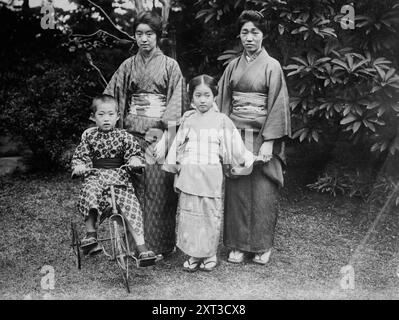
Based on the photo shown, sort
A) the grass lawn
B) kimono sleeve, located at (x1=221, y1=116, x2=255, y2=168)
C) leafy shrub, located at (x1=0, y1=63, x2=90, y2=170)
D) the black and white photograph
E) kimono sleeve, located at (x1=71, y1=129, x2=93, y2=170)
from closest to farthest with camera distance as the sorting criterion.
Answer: the grass lawn < the black and white photograph < kimono sleeve, located at (x1=71, y1=129, x2=93, y2=170) < kimono sleeve, located at (x1=221, y1=116, x2=255, y2=168) < leafy shrub, located at (x1=0, y1=63, x2=90, y2=170)

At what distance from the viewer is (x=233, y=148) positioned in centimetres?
446

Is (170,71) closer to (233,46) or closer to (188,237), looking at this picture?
(188,237)

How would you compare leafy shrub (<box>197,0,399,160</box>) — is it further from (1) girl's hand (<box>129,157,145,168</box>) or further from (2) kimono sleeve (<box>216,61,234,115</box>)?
(1) girl's hand (<box>129,157,145,168</box>)

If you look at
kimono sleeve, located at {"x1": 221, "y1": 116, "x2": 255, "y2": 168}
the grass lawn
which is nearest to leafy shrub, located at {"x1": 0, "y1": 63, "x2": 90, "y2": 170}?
the grass lawn

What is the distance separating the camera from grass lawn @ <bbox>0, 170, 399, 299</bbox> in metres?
4.07

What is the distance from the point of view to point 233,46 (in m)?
6.48

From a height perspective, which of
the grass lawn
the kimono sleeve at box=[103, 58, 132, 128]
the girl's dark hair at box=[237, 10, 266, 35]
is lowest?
the grass lawn

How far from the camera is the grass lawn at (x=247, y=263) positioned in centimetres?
407

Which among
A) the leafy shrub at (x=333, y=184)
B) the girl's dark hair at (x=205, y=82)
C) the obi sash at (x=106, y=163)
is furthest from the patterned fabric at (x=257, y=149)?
the leafy shrub at (x=333, y=184)

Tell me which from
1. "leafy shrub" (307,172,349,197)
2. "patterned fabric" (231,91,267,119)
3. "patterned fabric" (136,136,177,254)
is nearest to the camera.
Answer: "patterned fabric" (231,91,267,119)

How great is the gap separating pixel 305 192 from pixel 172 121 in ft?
10.1

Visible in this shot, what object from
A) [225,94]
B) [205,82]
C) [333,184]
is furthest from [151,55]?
[333,184]

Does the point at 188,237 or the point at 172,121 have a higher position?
the point at 172,121

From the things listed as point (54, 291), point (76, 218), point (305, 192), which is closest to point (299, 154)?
point (305, 192)
